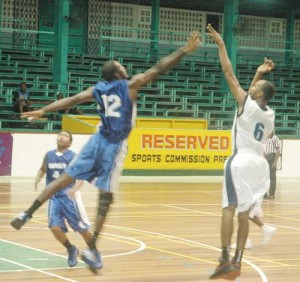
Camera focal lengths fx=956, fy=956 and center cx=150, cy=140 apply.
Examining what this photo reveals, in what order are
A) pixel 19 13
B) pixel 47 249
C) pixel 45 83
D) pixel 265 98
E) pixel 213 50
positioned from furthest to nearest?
pixel 213 50 < pixel 19 13 < pixel 45 83 < pixel 47 249 < pixel 265 98

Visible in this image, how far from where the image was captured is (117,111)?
1061 centimetres

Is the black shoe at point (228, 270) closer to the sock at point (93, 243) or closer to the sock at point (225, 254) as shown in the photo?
the sock at point (225, 254)

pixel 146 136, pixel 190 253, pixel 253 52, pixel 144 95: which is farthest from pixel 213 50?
pixel 190 253

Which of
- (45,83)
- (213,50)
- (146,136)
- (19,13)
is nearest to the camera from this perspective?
(146,136)

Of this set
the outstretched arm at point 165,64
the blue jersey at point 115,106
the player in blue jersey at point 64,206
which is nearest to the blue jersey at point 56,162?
the player in blue jersey at point 64,206

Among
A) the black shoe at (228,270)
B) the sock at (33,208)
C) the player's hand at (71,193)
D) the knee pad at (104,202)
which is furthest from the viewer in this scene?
the player's hand at (71,193)

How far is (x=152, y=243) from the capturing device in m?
14.2

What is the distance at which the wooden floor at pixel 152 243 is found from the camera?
37.4 feet

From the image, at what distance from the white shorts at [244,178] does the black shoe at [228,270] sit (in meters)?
0.62

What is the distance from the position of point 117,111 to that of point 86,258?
1777 mm

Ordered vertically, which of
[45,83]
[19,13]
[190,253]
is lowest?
[190,253]

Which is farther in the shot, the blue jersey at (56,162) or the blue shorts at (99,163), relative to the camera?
the blue jersey at (56,162)

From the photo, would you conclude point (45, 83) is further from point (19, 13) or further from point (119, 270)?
point (119, 270)

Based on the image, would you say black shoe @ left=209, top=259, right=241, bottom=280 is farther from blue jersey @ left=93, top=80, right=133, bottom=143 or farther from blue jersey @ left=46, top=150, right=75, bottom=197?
blue jersey @ left=46, top=150, right=75, bottom=197
